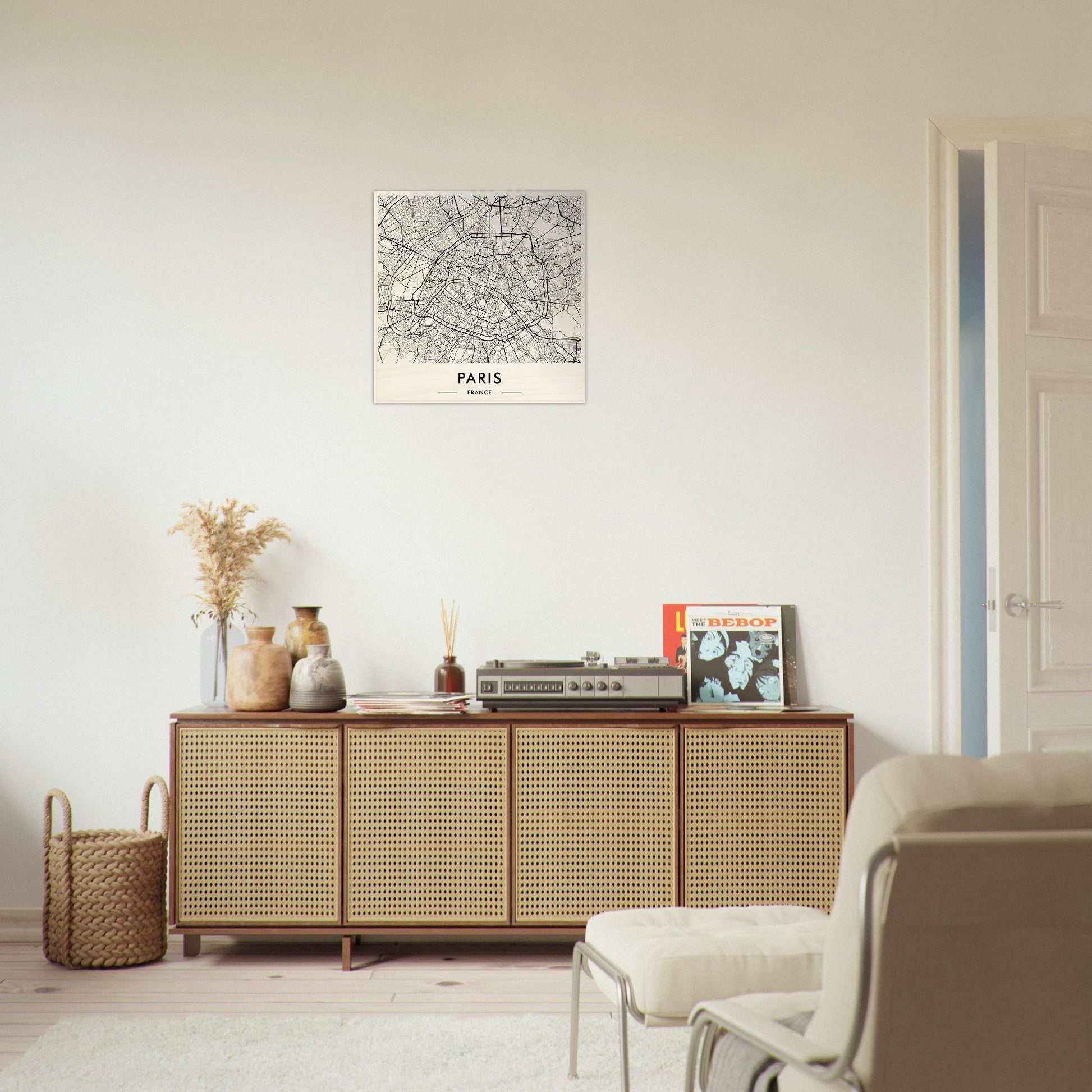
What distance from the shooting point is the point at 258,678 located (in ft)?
11.0

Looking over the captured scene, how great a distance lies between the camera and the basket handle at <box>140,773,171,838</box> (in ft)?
A: 11.0

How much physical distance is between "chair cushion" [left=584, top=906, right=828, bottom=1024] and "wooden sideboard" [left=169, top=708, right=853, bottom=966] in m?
0.97

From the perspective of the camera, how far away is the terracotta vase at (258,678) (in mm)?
3352

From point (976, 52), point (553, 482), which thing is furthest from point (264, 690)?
point (976, 52)

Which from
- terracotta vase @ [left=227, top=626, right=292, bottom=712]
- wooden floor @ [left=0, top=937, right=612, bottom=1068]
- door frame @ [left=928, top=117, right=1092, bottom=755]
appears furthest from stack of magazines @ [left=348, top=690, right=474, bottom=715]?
door frame @ [left=928, top=117, right=1092, bottom=755]

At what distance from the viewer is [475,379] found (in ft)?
12.3

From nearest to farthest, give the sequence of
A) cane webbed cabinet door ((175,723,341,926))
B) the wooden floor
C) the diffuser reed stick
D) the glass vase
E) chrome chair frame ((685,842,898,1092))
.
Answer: chrome chair frame ((685,842,898,1092))
the wooden floor
cane webbed cabinet door ((175,723,341,926))
the glass vase
the diffuser reed stick

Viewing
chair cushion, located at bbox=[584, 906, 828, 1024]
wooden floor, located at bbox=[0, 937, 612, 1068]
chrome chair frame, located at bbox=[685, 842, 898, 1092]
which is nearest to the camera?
chrome chair frame, located at bbox=[685, 842, 898, 1092]

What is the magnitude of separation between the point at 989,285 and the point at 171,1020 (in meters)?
3.18

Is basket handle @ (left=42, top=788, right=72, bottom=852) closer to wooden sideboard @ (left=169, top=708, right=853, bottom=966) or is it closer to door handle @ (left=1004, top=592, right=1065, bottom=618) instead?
wooden sideboard @ (left=169, top=708, right=853, bottom=966)

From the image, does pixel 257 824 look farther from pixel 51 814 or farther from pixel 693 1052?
pixel 693 1052

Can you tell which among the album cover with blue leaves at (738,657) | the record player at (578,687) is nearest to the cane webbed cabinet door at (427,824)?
the record player at (578,687)

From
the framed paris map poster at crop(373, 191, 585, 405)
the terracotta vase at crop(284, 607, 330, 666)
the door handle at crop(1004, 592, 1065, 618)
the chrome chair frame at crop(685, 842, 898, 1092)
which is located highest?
the framed paris map poster at crop(373, 191, 585, 405)

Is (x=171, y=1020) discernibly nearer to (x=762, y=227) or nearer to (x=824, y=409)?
(x=824, y=409)
